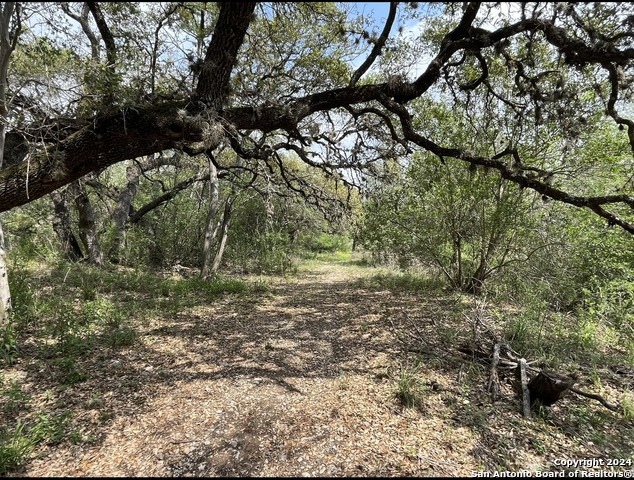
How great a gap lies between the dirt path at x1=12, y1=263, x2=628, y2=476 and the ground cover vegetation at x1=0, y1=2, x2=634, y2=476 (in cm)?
2

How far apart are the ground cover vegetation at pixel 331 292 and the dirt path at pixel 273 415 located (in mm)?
22

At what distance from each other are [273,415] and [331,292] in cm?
582

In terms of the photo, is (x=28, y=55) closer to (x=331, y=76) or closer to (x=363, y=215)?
(x=331, y=76)

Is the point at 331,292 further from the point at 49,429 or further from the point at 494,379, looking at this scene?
the point at 49,429

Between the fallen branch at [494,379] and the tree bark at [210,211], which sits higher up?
the tree bark at [210,211]

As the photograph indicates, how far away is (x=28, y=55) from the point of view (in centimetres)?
470

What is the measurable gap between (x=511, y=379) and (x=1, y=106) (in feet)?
21.8

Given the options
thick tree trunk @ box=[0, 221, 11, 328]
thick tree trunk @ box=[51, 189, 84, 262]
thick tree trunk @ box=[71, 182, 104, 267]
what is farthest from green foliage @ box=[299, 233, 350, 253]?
thick tree trunk @ box=[0, 221, 11, 328]

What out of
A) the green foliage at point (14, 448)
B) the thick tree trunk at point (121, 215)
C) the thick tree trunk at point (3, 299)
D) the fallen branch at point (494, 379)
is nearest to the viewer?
the green foliage at point (14, 448)

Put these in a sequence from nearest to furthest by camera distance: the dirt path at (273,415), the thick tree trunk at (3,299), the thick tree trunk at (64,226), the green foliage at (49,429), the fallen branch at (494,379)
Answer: the dirt path at (273,415) → the green foliage at (49,429) → the fallen branch at (494,379) → the thick tree trunk at (3,299) → the thick tree trunk at (64,226)

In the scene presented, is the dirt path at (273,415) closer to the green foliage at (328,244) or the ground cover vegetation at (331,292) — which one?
the ground cover vegetation at (331,292)

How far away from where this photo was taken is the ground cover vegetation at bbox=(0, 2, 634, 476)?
2.53 metres

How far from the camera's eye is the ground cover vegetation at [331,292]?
8.31ft

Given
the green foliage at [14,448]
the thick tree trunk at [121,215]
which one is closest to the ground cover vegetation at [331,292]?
the green foliage at [14,448]
